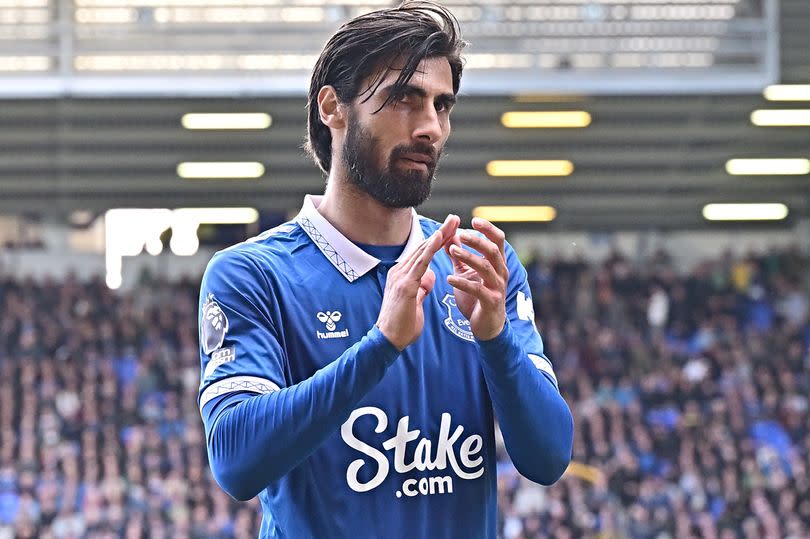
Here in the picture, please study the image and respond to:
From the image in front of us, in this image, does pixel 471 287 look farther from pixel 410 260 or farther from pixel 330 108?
pixel 330 108

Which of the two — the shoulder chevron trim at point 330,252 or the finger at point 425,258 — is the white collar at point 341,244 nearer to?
the shoulder chevron trim at point 330,252

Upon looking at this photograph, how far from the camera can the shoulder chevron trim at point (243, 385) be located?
84.6 inches

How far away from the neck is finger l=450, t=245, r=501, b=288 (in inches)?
12.0

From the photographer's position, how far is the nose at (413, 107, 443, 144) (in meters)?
2.23

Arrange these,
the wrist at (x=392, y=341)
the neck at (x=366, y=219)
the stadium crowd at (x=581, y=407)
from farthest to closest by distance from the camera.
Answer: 1. the stadium crowd at (x=581, y=407)
2. the neck at (x=366, y=219)
3. the wrist at (x=392, y=341)

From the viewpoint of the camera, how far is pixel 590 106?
1923cm

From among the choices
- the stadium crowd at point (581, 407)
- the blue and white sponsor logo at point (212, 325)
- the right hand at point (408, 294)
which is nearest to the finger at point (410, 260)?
the right hand at point (408, 294)

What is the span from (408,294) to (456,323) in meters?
0.29

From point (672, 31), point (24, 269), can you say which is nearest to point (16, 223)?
point (24, 269)

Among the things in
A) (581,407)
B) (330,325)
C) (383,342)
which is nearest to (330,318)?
(330,325)

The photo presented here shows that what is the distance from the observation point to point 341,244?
238 centimetres

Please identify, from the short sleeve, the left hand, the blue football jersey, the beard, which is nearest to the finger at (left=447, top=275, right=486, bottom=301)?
the left hand

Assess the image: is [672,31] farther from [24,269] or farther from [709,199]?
[24,269]

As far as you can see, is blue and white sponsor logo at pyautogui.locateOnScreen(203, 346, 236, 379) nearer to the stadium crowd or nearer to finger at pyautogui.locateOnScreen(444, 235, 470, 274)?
finger at pyautogui.locateOnScreen(444, 235, 470, 274)
